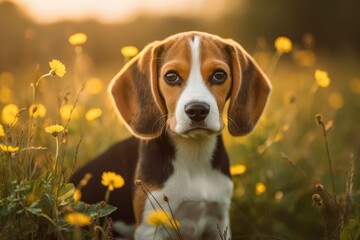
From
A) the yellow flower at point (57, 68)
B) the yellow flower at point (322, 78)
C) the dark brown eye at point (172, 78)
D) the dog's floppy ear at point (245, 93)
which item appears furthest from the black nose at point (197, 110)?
the yellow flower at point (322, 78)

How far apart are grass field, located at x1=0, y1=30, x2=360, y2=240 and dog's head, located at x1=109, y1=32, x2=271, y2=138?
344 mm

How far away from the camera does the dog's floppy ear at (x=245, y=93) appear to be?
3.98 m

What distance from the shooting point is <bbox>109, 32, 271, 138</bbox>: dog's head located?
11.7ft

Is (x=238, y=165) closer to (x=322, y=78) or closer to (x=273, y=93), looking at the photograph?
(x=322, y=78)

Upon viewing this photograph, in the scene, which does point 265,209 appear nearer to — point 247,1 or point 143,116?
point 143,116

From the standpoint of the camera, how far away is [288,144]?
20.4ft

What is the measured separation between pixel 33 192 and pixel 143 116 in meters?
1.00

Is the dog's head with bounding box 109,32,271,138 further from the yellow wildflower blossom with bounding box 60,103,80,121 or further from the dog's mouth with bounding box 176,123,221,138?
the yellow wildflower blossom with bounding box 60,103,80,121

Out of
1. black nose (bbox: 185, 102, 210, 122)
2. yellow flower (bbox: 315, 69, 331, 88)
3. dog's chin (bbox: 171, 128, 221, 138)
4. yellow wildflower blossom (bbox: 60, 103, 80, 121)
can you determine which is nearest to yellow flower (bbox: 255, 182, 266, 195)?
yellow flower (bbox: 315, 69, 331, 88)

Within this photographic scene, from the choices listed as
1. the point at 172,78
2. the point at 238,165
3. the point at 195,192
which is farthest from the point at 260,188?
the point at 172,78

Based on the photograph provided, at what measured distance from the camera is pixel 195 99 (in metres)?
3.50

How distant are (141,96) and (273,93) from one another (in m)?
4.24

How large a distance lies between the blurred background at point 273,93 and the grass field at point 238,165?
0.02 m

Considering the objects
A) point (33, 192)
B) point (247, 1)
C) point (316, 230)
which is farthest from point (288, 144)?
point (247, 1)
